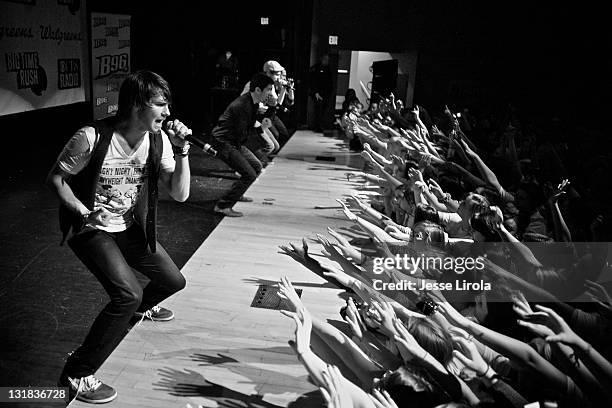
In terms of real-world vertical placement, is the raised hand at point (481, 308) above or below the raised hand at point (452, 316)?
below

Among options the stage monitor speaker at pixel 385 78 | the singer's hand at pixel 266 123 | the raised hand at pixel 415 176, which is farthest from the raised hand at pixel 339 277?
the stage monitor speaker at pixel 385 78

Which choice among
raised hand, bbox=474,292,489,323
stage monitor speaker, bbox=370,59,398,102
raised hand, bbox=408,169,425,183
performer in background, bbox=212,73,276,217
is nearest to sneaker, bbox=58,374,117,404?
raised hand, bbox=474,292,489,323

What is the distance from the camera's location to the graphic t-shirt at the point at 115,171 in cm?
221

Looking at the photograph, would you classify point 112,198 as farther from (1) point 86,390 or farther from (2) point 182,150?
(1) point 86,390

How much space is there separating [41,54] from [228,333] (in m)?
4.07

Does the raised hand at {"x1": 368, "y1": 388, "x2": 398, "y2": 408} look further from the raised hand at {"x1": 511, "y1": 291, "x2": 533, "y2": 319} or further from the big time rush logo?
the big time rush logo

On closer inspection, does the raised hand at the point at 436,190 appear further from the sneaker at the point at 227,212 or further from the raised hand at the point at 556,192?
the sneaker at the point at 227,212

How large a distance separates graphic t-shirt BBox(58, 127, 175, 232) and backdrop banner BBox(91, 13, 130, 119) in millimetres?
4562

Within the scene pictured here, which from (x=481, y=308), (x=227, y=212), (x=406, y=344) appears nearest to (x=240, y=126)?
(x=227, y=212)

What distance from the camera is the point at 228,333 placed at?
9.77 feet

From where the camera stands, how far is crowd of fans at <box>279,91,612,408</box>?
173 cm

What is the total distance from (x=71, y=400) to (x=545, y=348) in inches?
71.6

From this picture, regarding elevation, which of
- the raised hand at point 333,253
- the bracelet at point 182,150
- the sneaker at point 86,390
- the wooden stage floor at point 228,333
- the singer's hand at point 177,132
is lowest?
the wooden stage floor at point 228,333

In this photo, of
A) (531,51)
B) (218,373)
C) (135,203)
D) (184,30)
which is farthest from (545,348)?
(531,51)
